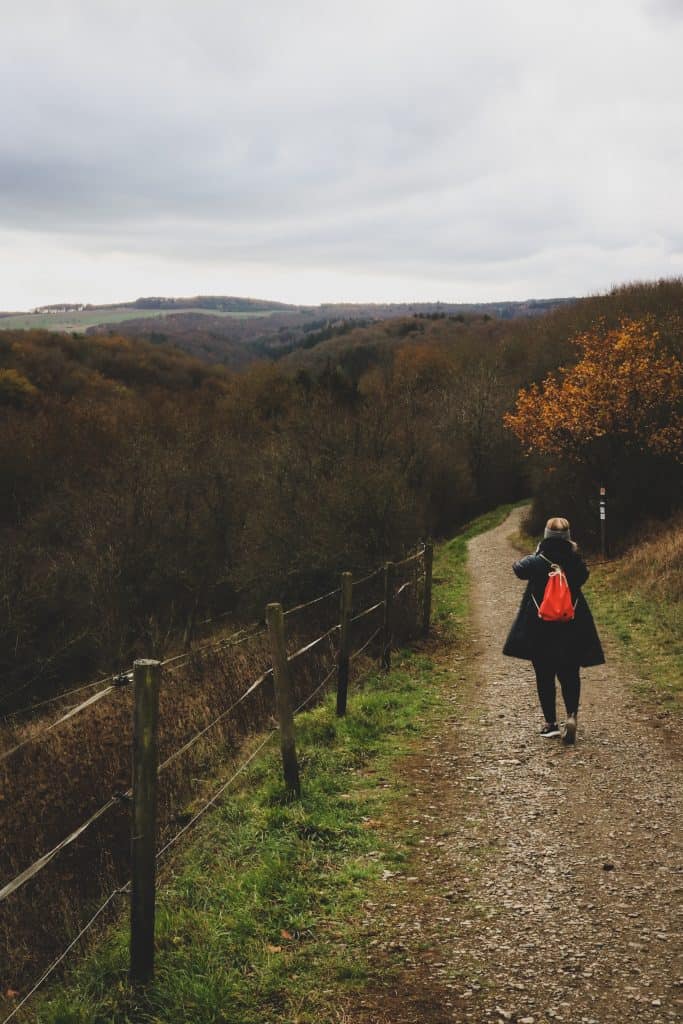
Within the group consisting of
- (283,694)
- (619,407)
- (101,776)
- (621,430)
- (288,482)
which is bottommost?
(101,776)

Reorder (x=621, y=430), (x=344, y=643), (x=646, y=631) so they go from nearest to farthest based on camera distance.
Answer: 1. (x=344, y=643)
2. (x=646, y=631)
3. (x=621, y=430)

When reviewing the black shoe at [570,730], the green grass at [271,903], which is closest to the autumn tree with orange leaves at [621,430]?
the black shoe at [570,730]

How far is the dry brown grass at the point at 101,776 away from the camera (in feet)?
24.2

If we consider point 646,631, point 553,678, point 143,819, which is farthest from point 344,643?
point 646,631

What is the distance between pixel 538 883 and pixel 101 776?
30.1 feet

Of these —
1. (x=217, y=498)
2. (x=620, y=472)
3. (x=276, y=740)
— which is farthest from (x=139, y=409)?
(x=276, y=740)

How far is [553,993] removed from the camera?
4.17m

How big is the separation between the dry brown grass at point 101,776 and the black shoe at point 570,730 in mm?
3595

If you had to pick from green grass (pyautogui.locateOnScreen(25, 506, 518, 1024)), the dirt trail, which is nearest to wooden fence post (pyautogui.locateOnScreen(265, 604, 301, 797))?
green grass (pyautogui.locateOnScreen(25, 506, 518, 1024))

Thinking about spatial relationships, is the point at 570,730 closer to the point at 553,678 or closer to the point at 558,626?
the point at 553,678

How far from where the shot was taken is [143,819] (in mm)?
4309

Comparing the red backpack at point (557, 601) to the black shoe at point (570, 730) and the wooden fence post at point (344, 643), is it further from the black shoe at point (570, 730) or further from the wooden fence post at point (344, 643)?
the wooden fence post at point (344, 643)

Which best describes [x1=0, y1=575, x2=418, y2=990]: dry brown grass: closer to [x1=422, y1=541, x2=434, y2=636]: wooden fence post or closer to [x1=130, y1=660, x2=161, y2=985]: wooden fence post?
[x1=422, y1=541, x2=434, y2=636]: wooden fence post

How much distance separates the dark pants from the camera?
782 cm
